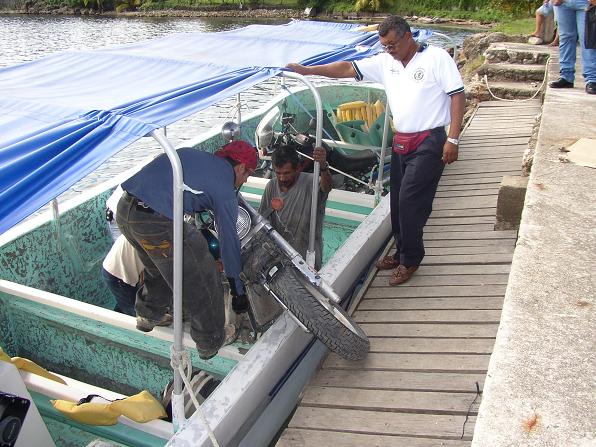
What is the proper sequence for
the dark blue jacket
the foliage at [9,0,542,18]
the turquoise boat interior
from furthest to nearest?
the foliage at [9,0,542,18], the turquoise boat interior, the dark blue jacket

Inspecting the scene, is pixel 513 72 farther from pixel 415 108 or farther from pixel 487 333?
pixel 487 333

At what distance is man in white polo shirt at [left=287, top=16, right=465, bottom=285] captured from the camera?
137 inches

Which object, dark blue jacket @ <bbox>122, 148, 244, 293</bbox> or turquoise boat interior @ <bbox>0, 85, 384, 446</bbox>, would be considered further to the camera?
turquoise boat interior @ <bbox>0, 85, 384, 446</bbox>

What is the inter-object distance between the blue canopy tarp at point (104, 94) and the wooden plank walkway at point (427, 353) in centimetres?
175

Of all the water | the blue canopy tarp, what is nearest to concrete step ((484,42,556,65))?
the water

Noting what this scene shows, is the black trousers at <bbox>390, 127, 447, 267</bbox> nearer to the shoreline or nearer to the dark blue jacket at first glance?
the dark blue jacket

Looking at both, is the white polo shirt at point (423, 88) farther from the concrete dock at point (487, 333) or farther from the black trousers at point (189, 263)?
the black trousers at point (189, 263)

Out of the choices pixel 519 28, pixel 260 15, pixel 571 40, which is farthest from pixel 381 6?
pixel 571 40

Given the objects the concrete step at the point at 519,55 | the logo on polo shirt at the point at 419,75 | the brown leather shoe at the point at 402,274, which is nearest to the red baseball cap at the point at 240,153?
the logo on polo shirt at the point at 419,75

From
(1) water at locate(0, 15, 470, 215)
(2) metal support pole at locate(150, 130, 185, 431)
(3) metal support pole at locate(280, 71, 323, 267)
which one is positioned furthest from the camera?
(1) water at locate(0, 15, 470, 215)

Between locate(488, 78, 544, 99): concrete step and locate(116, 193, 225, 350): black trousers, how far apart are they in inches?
272

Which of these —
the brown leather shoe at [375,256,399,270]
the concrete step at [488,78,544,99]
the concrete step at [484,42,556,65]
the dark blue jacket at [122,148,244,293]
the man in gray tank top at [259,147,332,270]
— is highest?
the concrete step at [484,42,556,65]

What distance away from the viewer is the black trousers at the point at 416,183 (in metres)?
3.62

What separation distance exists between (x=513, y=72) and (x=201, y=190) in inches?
299
